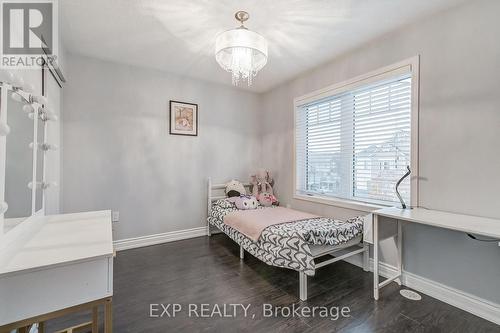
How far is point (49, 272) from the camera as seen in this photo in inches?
34.2

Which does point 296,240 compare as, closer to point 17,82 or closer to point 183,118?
point 17,82

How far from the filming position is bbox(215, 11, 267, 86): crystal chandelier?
1.71m

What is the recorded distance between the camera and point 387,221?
2031 millimetres

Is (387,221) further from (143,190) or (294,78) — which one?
(143,190)

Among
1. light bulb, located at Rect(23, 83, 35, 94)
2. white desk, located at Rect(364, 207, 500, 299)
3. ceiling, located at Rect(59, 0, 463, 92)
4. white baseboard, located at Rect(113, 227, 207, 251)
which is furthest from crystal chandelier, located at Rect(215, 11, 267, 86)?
white baseboard, located at Rect(113, 227, 207, 251)

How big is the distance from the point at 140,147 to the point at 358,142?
2.86 metres

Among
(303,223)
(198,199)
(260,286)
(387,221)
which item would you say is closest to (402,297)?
(387,221)

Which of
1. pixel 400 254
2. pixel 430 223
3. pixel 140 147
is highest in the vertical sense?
pixel 140 147

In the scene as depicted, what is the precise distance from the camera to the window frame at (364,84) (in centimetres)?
206

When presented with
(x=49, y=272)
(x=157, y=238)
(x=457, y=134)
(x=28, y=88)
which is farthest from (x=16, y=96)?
(x=457, y=134)

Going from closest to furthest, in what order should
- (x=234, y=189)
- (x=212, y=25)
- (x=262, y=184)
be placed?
1. (x=212, y=25)
2. (x=234, y=189)
3. (x=262, y=184)

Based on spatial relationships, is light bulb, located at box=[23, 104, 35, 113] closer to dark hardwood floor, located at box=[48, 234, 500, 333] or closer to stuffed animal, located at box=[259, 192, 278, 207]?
dark hardwood floor, located at box=[48, 234, 500, 333]

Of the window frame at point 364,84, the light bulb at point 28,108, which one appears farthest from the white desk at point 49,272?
the window frame at point 364,84

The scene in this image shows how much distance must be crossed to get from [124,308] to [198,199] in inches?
74.3
